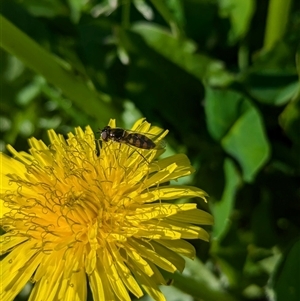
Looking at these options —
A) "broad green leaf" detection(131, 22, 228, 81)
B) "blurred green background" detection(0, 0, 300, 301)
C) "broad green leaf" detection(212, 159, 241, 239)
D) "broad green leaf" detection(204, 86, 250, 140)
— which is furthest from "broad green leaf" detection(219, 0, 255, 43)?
"broad green leaf" detection(212, 159, 241, 239)

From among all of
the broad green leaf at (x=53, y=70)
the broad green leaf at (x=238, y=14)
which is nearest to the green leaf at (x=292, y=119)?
the broad green leaf at (x=238, y=14)

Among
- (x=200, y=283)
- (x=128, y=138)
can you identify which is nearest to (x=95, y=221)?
(x=128, y=138)

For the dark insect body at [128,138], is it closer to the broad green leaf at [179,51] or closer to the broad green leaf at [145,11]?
the broad green leaf at [179,51]

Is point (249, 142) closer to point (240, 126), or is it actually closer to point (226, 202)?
point (240, 126)

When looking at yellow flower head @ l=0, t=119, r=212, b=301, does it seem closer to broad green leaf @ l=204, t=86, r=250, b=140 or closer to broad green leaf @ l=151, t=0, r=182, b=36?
broad green leaf @ l=204, t=86, r=250, b=140

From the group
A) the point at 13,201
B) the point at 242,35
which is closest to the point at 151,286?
the point at 13,201

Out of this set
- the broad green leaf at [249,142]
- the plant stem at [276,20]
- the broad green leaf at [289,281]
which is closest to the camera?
the broad green leaf at [289,281]
